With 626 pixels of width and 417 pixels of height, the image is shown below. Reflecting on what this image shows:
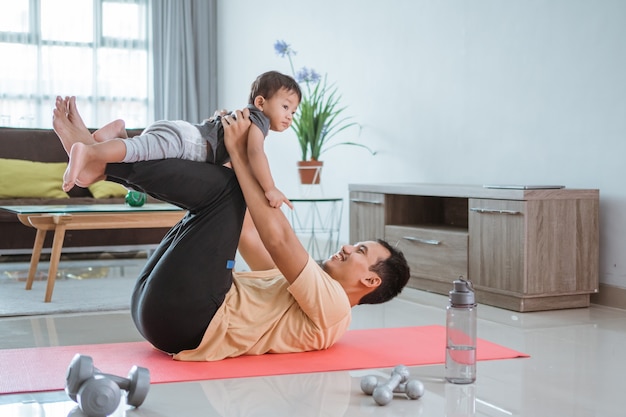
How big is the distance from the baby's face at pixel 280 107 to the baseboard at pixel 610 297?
195 cm

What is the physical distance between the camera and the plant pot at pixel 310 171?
5.37 meters

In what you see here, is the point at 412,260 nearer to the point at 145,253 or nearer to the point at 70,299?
the point at 70,299

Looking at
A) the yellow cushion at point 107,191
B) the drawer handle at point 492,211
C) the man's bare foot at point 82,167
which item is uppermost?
the man's bare foot at point 82,167

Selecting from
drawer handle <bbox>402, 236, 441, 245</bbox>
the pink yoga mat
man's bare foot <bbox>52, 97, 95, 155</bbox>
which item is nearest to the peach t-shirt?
the pink yoga mat

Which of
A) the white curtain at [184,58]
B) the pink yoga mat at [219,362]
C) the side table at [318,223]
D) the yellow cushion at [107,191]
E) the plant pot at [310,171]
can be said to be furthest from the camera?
the white curtain at [184,58]

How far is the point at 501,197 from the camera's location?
378 centimetres

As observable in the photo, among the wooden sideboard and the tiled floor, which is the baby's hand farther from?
the wooden sideboard

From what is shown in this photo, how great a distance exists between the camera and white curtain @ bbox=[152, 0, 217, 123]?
8.67m

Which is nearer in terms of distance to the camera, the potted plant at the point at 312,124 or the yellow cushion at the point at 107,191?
the potted plant at the point at 312,124

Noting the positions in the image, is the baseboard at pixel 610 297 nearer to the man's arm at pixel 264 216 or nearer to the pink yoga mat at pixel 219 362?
the pink yoga mat at pixel 219 362

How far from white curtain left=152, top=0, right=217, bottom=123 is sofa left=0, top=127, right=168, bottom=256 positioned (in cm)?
258

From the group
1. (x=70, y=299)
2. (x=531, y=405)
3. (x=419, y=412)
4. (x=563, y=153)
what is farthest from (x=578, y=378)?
(x=70, y=299)

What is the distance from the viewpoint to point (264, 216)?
2.49 metres

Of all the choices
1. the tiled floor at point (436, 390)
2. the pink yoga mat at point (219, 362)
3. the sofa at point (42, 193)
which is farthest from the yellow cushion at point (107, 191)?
the pink yoga mat at point (219, 362)
